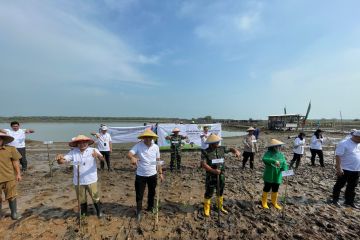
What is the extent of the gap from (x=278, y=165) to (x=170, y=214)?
9.08 feet

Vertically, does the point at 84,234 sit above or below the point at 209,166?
below

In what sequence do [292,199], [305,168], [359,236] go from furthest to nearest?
[305,168] < [292,199] < [359,236]

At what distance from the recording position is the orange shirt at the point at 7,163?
4.91m

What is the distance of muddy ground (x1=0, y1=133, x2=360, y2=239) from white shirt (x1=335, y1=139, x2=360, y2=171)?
1117mm

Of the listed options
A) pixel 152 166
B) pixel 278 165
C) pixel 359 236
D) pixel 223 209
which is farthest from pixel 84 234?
pixel 359 236

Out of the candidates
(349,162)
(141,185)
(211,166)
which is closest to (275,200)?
(211,166)

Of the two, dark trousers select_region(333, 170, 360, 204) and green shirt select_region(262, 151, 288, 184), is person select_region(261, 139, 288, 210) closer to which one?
green shirt select_region(262, 151, 288, 184)

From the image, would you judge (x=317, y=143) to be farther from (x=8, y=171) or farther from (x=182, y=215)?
(x=8, y=171)

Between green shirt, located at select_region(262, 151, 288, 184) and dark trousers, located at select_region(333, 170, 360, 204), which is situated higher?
green shirt, located at select_region(262, 151, 288, 184)

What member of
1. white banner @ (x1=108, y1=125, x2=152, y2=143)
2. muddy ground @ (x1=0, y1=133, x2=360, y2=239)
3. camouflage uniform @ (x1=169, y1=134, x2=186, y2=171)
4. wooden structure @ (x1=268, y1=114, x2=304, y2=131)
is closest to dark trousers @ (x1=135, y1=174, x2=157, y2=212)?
muddy ground @ (x1=0, y1=133, x2=360, y2=239)

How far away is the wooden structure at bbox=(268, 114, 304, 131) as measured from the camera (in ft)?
115

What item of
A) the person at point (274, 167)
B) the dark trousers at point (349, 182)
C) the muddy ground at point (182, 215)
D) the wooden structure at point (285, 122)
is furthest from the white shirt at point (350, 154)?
the wooden structure at point (285, 122)

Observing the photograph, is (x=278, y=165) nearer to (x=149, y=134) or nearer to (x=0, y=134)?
(x=149, y=134)

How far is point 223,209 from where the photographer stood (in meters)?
Answer: 5.77
